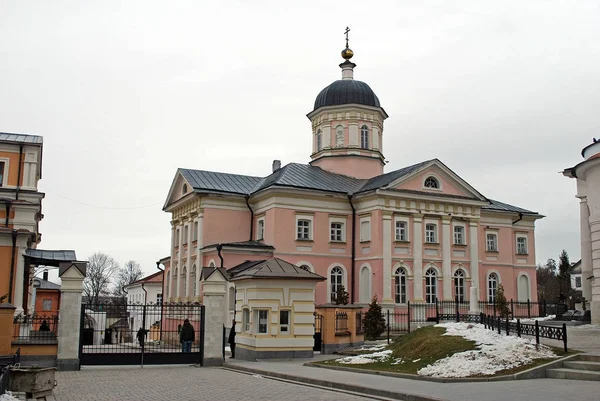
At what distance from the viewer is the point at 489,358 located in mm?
14766

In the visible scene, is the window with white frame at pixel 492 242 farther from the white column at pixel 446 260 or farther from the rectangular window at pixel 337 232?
the rectangular window at pixel 337 232

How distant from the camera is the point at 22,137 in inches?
1399

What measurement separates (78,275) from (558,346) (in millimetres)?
13987

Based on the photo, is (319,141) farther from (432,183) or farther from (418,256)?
(418,256)

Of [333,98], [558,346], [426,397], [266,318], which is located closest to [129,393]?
[426,397]

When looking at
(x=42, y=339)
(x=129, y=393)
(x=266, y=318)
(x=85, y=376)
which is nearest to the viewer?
(x=129, y=393)

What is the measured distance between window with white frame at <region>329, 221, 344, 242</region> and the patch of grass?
15.9 metres

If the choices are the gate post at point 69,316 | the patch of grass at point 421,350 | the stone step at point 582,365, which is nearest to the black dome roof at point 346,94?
the patch of grass at point 421,350

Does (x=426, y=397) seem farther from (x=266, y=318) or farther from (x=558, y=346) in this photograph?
(x=266, y=318)

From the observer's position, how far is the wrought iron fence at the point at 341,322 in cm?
2352

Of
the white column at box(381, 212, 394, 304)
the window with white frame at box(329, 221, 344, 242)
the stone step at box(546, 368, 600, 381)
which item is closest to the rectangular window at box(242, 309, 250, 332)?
the stone step at box(546, 368, 600, 381)

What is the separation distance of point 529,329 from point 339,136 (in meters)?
24.4

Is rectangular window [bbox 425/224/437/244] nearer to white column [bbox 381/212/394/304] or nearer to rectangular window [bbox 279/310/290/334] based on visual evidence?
white column [bbox 381/212/394/304]

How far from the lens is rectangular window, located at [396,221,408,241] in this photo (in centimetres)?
3428
